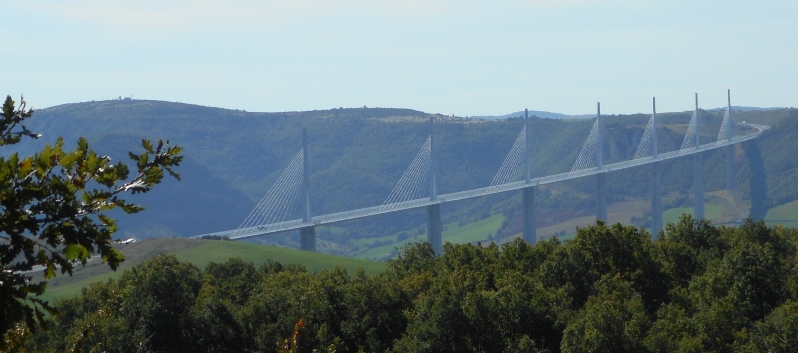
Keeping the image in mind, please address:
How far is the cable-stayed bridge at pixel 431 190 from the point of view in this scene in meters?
56.8

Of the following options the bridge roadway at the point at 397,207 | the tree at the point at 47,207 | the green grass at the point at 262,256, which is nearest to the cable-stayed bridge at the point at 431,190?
the bridge roadway at the point at 397,207

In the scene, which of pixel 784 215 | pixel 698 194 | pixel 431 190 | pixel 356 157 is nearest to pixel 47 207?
pixel 431 190

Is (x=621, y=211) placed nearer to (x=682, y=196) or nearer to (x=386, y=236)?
(x=682, y=196)

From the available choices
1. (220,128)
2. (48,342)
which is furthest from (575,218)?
(48,342)

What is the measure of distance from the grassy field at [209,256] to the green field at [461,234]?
32076mm

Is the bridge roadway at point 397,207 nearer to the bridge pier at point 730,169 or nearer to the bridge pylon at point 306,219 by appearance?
the bridge pylon at point 306,219

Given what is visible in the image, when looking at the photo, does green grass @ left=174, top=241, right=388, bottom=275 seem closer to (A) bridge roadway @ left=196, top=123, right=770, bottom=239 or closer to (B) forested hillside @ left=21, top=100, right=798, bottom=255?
Answer: (A) bridge roadway @ left=196, top=123, right=770, bottom=239

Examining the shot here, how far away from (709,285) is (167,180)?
224 feet

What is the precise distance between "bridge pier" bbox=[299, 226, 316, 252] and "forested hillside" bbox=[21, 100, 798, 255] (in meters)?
25.5

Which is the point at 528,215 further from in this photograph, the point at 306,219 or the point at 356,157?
the point at 356,157

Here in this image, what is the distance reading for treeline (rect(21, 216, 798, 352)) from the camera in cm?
1712

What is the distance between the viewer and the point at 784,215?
91.9 meters

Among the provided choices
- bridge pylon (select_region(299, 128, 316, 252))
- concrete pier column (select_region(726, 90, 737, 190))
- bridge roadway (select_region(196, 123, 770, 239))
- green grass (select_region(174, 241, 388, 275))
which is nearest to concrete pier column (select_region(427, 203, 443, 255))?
bridge roadway (select_region(196, 123, 770, 239))

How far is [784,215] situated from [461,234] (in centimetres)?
3301
